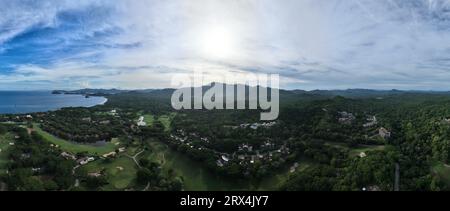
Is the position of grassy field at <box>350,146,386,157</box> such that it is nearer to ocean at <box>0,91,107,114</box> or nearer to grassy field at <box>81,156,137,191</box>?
grassy field at <box>81,156,137,191</box>

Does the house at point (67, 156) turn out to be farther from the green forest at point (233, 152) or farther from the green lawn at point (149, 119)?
the green lawn at point (149, 119)

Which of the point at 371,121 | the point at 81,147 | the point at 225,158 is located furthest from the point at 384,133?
the point at 81,147

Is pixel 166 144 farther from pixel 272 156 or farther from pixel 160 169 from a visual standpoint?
pixel 272 156

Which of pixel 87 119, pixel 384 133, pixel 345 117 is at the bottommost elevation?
pixel 384 133

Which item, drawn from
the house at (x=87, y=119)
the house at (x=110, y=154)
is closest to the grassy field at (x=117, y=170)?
the house at (x=110, y=154)

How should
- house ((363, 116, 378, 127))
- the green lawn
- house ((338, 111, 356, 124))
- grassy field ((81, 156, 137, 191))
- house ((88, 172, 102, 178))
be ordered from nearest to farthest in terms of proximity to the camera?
grassy field ((81, 156, 137, 191)) → house ((88, 172, 102, 178)) → house ((338, 111, 356, 124)) → house ((363, 116, 378, 127)) → the green lawn

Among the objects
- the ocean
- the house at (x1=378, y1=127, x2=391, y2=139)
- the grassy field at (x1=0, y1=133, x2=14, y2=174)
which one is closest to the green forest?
the grassy field at (x1=0, y1=133, x2=14, y2=174)

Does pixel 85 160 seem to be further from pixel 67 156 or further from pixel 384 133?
pixel 384 133
